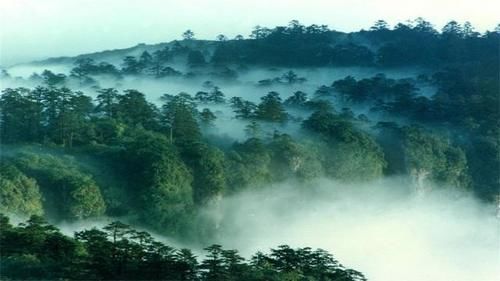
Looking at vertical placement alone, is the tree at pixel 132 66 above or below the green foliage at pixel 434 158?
above

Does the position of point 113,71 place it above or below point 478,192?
above

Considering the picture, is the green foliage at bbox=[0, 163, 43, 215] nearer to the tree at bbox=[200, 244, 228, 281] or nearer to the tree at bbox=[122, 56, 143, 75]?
the tree at bbox=[200, 244, 228, 281]

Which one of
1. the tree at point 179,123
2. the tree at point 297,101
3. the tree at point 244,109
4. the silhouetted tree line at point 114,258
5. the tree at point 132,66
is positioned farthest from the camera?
the tree at point 132,66

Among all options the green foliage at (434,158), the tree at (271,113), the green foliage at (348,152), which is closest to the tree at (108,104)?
the tree at (271,113)

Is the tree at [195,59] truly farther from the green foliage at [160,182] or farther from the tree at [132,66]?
the green foliage at [160,182]

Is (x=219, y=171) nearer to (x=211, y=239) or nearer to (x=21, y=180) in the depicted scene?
(x=211, y=239)

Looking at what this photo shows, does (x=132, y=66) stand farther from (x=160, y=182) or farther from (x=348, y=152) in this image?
(x=160, y=182)

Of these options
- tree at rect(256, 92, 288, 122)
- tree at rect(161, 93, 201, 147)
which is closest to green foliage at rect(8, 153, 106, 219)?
tree at rect(161, 93, 201, 147)

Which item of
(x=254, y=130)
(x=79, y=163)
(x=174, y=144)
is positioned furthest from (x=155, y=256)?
(x=254, y=130)

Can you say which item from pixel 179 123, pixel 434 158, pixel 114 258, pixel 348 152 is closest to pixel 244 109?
pixel 179 123
